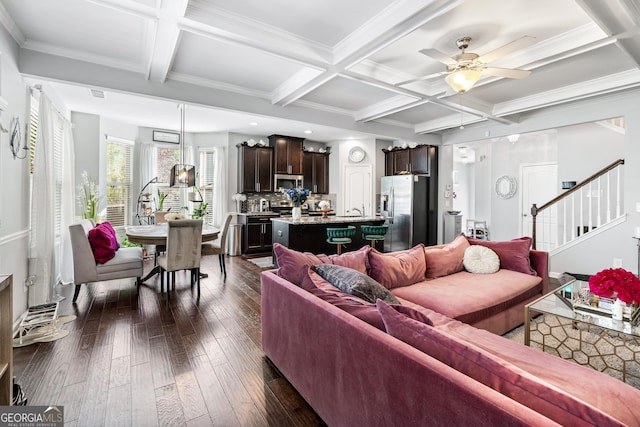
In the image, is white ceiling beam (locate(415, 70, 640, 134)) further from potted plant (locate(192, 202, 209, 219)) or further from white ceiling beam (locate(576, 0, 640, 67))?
potted plant (locate(192, 202, 209, 219))

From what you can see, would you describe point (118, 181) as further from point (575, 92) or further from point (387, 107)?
point (575, 92)

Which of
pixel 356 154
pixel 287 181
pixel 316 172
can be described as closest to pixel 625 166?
pixel 356 154

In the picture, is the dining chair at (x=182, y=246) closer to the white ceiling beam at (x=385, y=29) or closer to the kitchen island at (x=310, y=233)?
the kitchen island at (x=310, y=233)

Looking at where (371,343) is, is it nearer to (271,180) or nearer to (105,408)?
(105,408)

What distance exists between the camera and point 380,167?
299 inches

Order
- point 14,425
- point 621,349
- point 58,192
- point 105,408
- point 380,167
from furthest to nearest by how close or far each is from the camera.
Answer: point 380,167 → point 58,192 → point 621,349 → point 105,408 → point 14,425

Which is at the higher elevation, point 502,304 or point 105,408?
point 502,304

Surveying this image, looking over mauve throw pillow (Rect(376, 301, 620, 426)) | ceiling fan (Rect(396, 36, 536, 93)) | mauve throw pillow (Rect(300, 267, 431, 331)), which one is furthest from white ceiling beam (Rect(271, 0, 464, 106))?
mauve throw pillow (Rect(376, 301, 620, 426))

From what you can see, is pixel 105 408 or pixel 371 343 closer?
pixel 371 343

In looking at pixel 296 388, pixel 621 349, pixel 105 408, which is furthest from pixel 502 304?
pixel 105 408

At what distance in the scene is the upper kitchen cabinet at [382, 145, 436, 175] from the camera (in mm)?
6820

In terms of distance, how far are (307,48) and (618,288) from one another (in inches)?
126

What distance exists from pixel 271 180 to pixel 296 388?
5572 millimetres

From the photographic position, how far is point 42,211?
3.25 meters
